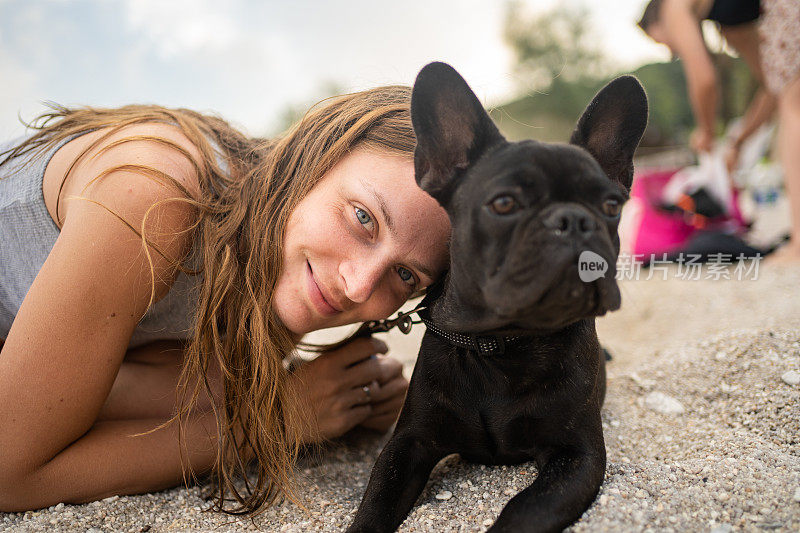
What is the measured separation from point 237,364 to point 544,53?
24.0m

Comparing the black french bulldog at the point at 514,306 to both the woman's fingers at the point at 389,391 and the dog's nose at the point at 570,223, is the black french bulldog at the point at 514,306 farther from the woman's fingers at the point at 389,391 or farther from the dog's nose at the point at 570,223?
the woman's fingers at the point at 389,391

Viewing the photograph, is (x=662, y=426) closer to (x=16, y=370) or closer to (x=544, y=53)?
(x=16, y=370)

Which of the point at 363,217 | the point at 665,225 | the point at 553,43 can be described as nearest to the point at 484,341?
the point at 363,217

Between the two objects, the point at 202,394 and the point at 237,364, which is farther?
the point at 202,394

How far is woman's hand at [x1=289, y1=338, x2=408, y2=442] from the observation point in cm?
261

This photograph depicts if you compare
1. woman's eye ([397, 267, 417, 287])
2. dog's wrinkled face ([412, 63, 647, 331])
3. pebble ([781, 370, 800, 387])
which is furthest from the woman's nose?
pebble ([781, 370, 800, 387])

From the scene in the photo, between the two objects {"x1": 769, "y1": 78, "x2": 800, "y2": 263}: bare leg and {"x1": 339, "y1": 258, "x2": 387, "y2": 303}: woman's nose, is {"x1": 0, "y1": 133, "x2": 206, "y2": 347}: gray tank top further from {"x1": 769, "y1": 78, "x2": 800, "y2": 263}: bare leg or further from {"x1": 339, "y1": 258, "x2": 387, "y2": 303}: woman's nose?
{"x1": 769, "y1": 78, "x2": 800, "y2": 263}: bare leg

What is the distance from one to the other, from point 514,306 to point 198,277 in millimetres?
1497

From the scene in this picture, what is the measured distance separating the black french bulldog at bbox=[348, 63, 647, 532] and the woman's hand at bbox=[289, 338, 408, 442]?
2.12ft

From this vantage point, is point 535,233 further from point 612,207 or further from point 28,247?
point 28,247

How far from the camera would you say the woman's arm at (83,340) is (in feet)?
6.38

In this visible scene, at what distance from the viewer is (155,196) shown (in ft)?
6.93

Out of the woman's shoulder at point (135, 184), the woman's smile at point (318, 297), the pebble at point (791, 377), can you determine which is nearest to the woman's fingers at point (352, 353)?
the woman's smile at point (318, 297)

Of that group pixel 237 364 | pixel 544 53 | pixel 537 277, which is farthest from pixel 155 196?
pixel 544 53
